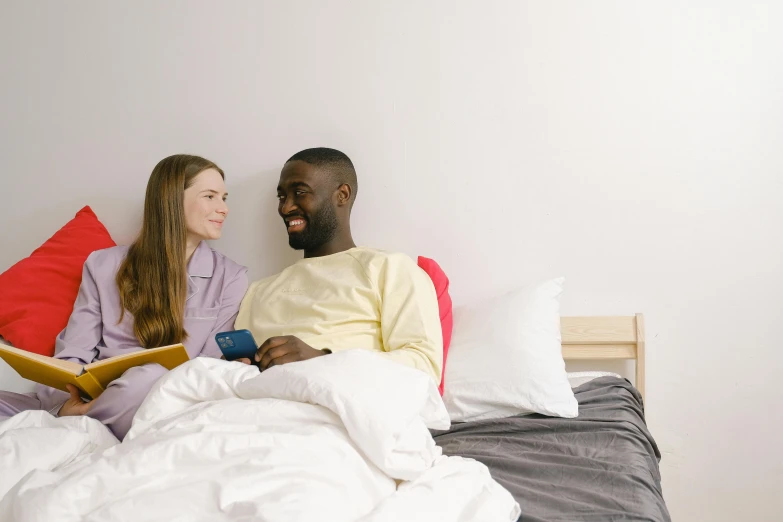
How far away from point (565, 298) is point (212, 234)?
3.45ft

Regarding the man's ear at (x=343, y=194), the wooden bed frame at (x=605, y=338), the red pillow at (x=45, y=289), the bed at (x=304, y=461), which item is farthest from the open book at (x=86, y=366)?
the wooden bed frame at (x=605, y=338)

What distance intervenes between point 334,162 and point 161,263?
1.88 ft

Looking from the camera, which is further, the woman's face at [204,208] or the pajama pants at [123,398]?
the woman's face at [204,208]

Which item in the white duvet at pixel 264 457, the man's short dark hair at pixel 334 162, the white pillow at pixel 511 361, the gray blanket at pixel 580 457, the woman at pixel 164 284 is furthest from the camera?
the man's short dark hair at pixel 334 162

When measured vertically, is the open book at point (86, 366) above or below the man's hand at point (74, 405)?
above

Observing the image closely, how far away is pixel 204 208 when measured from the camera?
214cm

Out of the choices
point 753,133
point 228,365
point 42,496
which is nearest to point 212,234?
point 228,365

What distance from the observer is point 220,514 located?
3.31ft

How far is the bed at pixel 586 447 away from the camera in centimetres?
132

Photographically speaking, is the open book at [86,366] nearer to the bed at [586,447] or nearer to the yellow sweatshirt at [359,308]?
the yellow sweatshirt at [359,308]

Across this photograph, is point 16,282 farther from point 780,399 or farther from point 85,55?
point 780,399

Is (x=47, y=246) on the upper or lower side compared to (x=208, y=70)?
lower

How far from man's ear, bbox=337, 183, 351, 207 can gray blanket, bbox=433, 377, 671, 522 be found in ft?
2.38

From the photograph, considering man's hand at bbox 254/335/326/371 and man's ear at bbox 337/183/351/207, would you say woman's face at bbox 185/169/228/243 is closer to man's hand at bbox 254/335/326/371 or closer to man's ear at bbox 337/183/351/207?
man's ear at bbox 337/183/351/207
